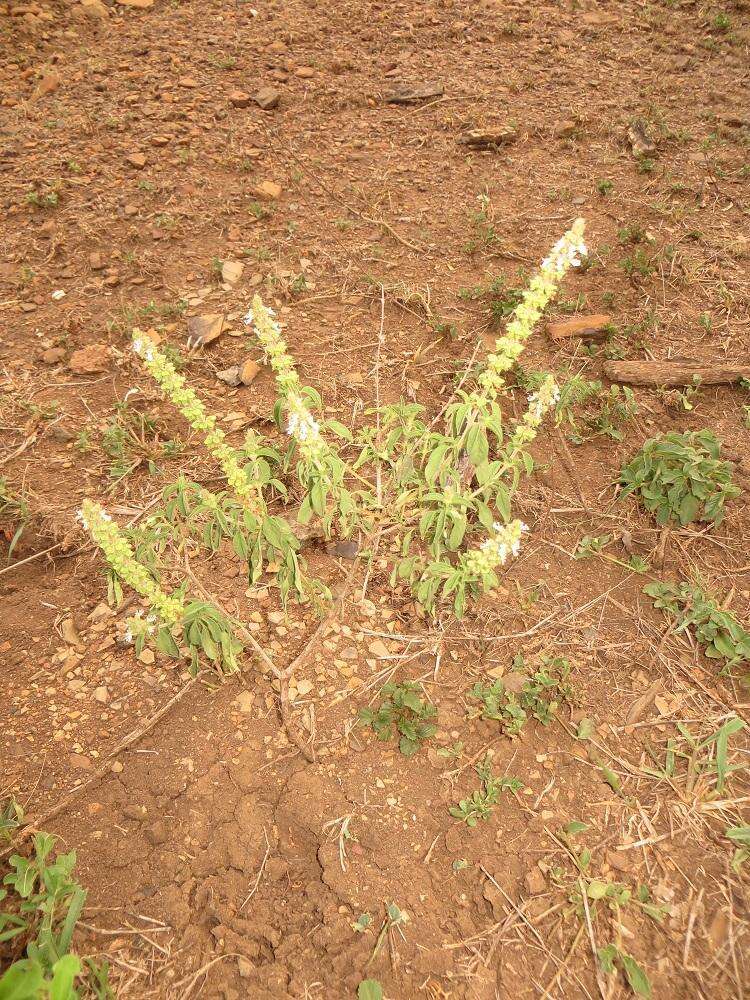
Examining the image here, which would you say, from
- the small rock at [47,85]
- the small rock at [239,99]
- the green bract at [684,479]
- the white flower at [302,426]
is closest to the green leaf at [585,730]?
the green bract at [684,479]

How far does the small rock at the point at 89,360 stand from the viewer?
390 cm

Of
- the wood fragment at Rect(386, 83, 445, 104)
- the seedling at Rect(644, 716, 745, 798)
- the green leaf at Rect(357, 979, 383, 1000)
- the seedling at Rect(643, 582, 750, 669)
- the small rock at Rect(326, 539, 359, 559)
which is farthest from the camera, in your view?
the wood fragment at Rect(386, 83, 445, 104)

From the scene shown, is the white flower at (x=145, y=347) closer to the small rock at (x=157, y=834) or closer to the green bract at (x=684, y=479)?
the small rock at (x=157, y=834)

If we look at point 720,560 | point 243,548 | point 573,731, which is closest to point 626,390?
point 720,560

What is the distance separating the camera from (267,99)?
5.48m

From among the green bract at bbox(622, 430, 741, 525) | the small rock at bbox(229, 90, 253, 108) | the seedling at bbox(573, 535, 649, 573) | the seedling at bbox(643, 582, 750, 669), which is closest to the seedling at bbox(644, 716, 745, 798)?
the seedling at bbox(643, 582, 750, 669)

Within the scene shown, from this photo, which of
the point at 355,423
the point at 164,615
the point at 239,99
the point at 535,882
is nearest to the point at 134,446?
the point at 355,423

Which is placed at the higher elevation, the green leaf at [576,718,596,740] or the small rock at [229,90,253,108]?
the small rock at [229,90,253,108]

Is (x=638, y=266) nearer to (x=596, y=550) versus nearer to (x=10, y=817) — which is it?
(x=596, y=550)

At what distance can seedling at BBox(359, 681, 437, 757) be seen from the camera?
2543 millimetres

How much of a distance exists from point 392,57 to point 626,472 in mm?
4768

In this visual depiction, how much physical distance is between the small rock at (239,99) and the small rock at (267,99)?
2.5 inches

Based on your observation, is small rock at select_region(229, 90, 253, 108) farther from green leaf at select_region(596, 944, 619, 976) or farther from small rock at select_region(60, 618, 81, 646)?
green leaf at select_region(596, 944, 619, 976)

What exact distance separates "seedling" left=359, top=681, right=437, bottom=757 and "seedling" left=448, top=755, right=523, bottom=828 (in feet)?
0.79
